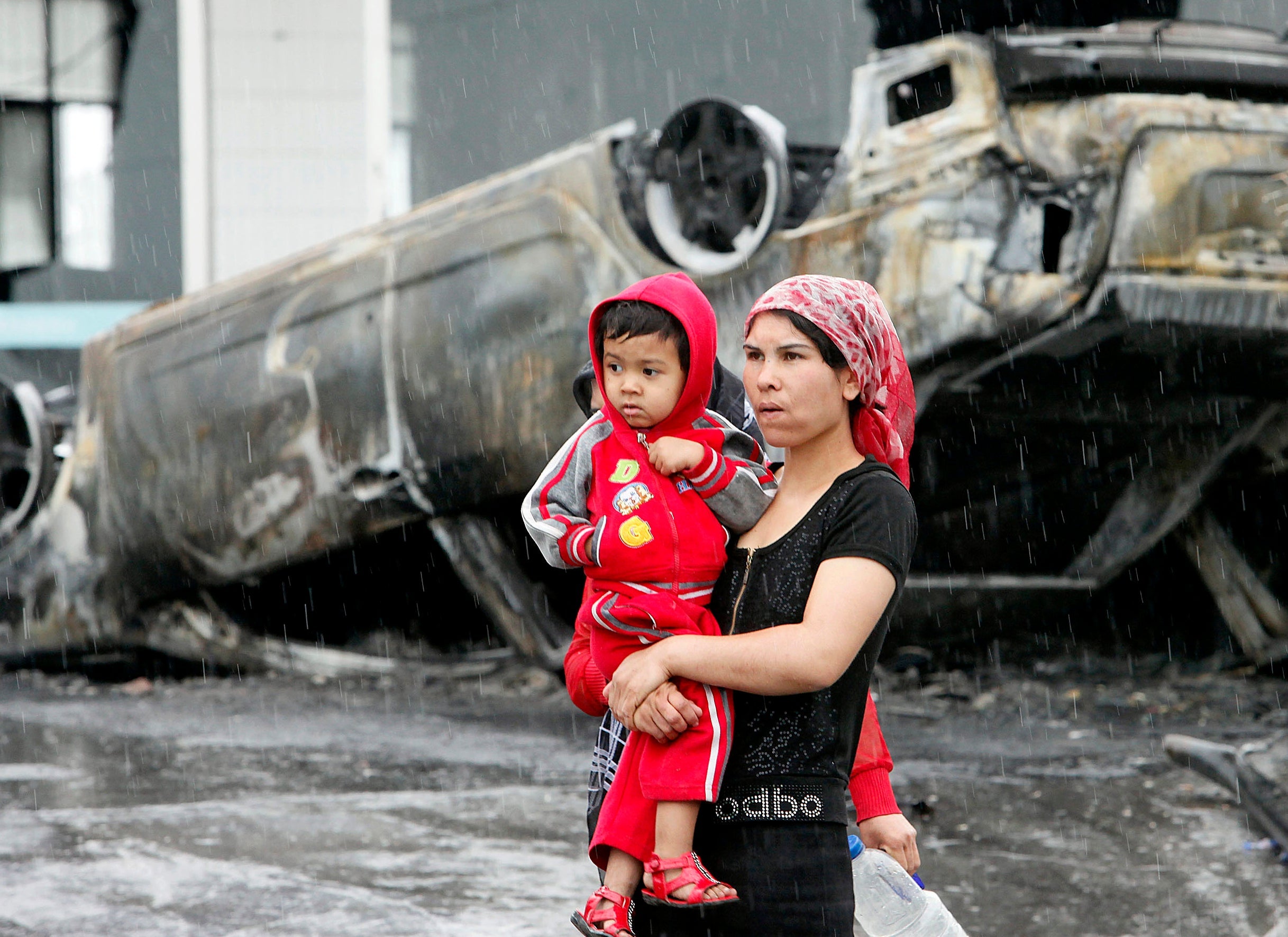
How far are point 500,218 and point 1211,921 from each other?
418 cm

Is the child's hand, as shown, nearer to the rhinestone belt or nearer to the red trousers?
the red trousers

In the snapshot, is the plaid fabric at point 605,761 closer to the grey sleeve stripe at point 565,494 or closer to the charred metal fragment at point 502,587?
the grey sleeve stripe at point 565,494

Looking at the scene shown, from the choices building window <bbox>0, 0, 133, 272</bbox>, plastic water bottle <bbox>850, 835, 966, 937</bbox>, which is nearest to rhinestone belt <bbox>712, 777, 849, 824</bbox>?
plastic water bottle <bbox>850, 835, 966, 937</bbox>

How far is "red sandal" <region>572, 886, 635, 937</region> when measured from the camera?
176 cm

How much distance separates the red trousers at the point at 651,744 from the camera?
5.59ft

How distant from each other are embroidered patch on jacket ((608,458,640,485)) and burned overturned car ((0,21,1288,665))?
3.66 meters

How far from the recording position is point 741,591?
1.79 m

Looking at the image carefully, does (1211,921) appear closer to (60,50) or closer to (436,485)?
(436,485)

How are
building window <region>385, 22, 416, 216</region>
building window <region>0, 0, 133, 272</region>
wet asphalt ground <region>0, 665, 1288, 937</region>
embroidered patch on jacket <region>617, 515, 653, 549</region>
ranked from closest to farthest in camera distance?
embroidered patch on jacket <region>617, 515, 653, 549</region>, wet asphalt ground <region>0, 665, 1288, 937</region>, building window <region>385, 22, 416, 216</region>, building window <region>0, 0, 133, 272</region>

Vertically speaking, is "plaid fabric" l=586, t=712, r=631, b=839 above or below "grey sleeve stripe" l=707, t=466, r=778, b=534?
below

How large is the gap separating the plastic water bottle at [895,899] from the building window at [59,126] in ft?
35.0

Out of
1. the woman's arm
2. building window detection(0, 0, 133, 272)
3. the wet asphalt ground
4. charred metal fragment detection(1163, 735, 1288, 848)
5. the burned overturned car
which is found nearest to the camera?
the woman's arm

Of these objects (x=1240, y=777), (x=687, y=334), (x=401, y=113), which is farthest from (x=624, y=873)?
(x=401, y=113)

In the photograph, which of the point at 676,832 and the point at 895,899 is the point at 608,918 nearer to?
the point at 676,832
